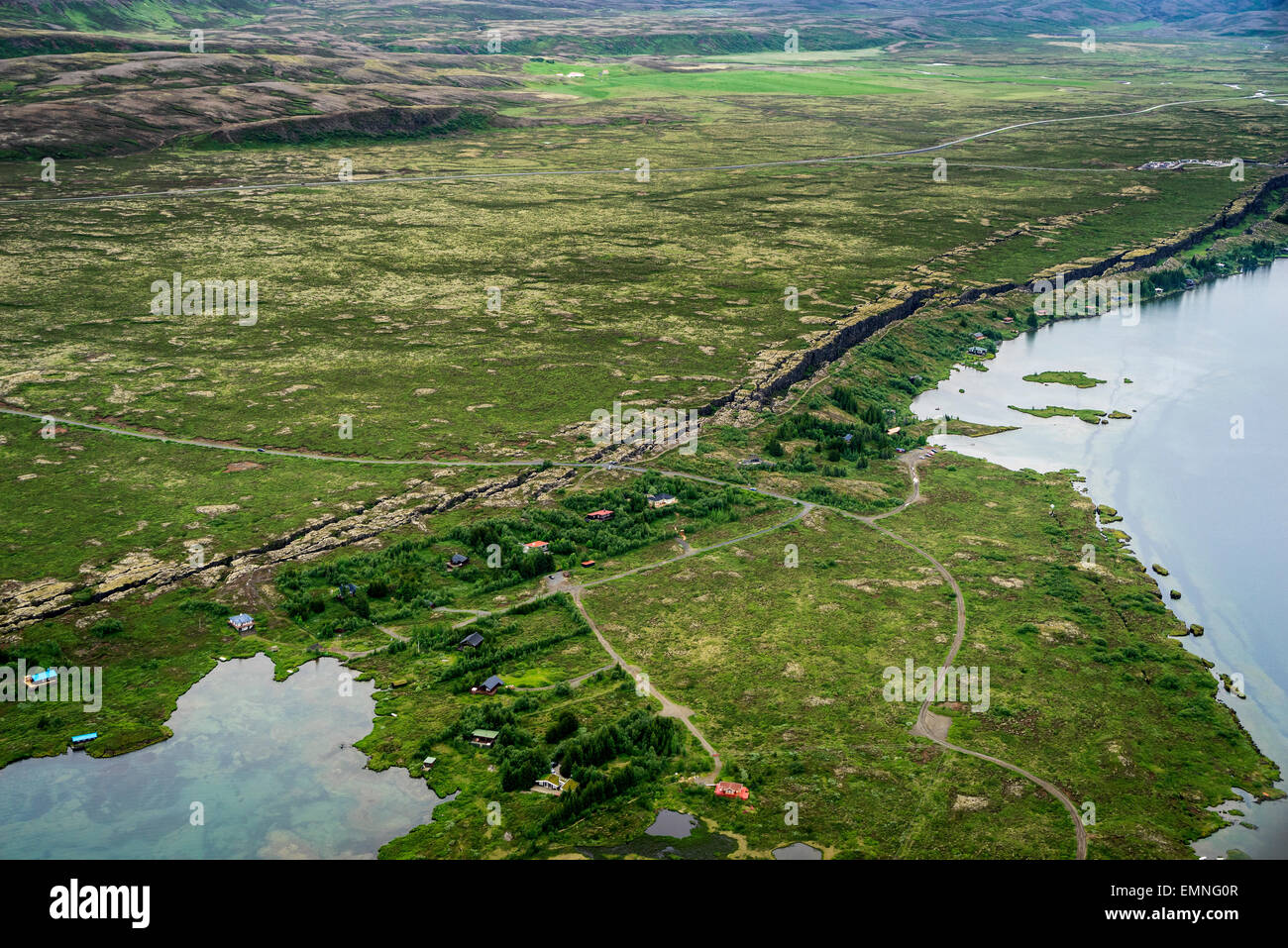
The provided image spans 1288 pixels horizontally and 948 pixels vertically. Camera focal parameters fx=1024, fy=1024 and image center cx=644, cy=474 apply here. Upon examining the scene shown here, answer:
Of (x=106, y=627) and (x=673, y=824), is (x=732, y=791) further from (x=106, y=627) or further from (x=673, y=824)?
(x=106, y=627)

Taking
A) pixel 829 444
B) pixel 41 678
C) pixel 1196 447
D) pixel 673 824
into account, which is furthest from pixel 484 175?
pixel 673 824

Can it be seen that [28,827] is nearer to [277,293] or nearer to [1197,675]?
[1197,675]

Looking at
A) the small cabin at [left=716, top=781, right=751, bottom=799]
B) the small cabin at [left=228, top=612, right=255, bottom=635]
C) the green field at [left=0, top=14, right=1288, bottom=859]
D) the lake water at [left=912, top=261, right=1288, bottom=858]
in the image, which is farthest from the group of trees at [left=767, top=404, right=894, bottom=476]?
the small cabin at [left=228, top=612, right=255, bottom=635]

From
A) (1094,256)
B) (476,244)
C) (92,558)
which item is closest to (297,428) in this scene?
(92,558)

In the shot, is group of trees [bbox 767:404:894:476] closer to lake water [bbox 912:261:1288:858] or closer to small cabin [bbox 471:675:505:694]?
lake water [bbox 912:261:1288:858]

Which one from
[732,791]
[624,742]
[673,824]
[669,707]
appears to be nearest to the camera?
[673,824]

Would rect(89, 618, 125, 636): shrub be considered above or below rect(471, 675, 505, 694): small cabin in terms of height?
above

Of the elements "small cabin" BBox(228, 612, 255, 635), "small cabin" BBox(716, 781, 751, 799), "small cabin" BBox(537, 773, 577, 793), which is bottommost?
"small cabin" BBox(716, 781, 751, 799)
